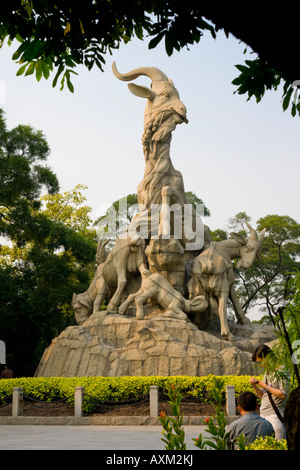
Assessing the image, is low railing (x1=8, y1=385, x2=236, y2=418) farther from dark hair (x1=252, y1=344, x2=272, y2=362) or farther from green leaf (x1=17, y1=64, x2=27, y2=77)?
green leaf (x1=17, y1=64, x2=27, y2=77)

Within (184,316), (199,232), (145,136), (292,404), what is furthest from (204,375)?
(292,404)

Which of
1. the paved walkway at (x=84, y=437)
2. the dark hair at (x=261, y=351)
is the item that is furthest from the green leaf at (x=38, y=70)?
the paved walkway at (x=84, y=437)

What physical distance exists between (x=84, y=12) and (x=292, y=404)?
314 centimetres

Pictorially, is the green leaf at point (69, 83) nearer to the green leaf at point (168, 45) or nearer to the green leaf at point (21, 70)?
the green leaf at point (21, 70)

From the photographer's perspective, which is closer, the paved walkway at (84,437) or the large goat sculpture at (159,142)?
the paved walkway at (84,437)

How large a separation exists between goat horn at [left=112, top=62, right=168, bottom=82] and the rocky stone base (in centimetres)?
700

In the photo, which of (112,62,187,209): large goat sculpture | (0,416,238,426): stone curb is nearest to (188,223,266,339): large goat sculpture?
(112,62,187,209): large goat sculpture

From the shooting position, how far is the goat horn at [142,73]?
18.1m

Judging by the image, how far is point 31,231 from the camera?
2278 centimetres

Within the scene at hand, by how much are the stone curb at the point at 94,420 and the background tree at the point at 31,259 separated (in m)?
9.59

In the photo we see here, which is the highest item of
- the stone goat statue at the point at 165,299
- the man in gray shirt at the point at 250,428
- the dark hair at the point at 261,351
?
the stone goat statue at the point at 165,299

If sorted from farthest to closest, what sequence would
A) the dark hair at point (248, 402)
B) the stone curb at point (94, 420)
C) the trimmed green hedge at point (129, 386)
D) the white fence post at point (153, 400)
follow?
1. the trimmed green hedge at point (129, 386)
2. the white fence post at point (153, 400)
3. the stone curb at point (94, 420)
4. the dark hair at point (248, 402)

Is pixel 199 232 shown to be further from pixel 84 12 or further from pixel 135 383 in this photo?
pixel 84 12

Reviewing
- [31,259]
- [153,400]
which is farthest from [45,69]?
[31,259]
